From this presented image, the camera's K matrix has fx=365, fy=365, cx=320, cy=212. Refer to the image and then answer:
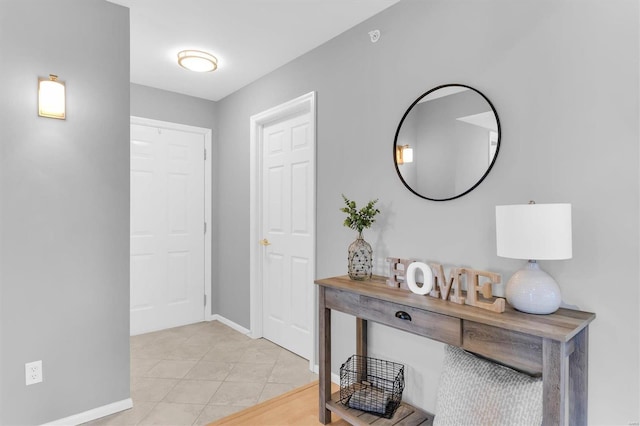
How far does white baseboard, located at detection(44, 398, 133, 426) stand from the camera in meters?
2.06

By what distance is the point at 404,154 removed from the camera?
2.16 meters

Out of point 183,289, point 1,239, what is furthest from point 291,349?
point 1,239

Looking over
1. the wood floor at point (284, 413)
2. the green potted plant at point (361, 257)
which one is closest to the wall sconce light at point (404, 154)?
the green potted plant at point (361, 257)

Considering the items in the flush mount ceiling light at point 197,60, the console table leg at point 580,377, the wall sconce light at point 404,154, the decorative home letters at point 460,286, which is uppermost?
the flush mount ceiling light at point 197,60

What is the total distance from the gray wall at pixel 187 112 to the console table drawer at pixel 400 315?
2.33m

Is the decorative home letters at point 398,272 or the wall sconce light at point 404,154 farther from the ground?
the wall sconce light at point 404,154

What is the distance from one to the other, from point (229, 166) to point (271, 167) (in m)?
0.70

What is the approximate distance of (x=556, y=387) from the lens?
1.25 meters

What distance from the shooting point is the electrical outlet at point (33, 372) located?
1.95 meters

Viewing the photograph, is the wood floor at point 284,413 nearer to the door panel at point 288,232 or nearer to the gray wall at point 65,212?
the door panel at point 288,232

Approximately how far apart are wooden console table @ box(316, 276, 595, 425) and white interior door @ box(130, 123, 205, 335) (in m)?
2.45

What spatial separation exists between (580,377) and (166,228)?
3.55 metres

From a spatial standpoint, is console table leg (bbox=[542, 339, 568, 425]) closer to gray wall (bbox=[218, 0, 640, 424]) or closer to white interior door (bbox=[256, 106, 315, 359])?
gray wall (bbox=[218, 0, 640, 424])

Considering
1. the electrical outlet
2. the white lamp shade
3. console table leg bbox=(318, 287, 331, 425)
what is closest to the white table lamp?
the white lamp shade
